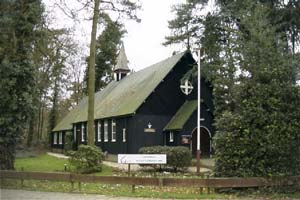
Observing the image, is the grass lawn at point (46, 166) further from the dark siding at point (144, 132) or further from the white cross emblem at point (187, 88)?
the white cross emblem at point (187, 88)

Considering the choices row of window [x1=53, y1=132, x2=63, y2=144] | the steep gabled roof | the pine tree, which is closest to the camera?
the pine tree

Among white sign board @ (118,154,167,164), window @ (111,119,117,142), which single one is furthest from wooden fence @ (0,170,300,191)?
window @ (111,119,117,142)

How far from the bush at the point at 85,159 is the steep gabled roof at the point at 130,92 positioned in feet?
35.4

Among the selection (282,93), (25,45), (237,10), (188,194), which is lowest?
(188,194)

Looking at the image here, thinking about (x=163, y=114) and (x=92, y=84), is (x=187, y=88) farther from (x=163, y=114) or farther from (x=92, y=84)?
(x=92, y=84)

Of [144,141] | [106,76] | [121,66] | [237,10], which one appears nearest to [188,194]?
[237,10]

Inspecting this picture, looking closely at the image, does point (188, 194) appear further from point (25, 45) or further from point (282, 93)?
point (25, 45)

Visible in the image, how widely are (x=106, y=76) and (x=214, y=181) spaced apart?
55111 millimetres

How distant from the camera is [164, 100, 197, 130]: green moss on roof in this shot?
120 ft

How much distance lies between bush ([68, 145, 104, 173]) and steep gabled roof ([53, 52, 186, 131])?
35.4 ft

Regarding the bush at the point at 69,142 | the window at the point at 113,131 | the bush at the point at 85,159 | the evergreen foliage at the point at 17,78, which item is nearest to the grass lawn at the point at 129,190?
the evergreen foliage at the point at 17,78

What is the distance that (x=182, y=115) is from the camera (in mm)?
38031

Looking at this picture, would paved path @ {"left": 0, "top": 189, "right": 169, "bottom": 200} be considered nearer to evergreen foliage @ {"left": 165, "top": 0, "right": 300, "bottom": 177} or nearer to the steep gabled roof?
evergreen foliage @ {"left": 165, "top": 0, "right": 300, "bottom": 177}

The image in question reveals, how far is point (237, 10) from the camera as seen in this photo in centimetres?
2819
